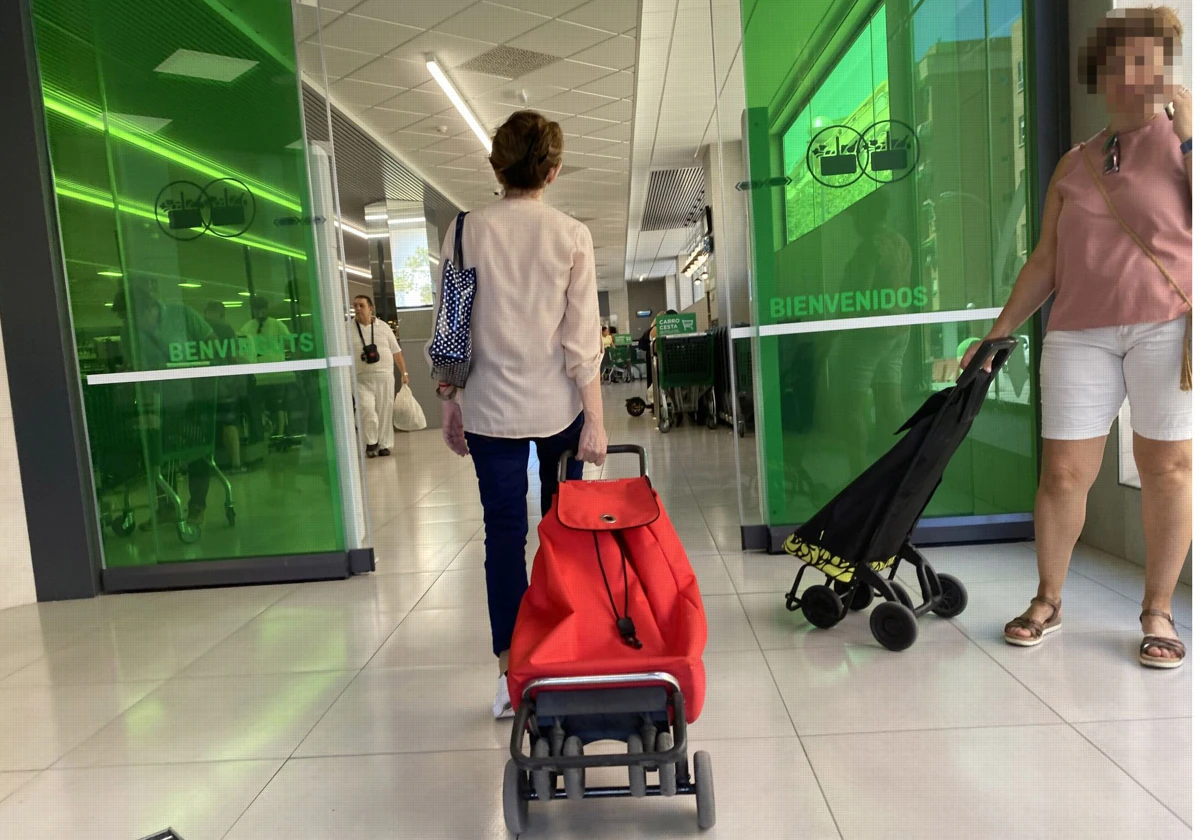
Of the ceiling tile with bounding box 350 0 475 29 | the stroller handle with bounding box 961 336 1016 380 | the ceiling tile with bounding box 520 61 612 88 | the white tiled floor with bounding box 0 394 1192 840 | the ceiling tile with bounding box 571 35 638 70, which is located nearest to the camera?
the white tiled floor with bounding box 0 394 1192 840

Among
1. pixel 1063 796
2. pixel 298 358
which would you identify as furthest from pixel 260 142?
pixel 1063 796

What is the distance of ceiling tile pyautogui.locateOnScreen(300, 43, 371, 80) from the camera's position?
6.17m

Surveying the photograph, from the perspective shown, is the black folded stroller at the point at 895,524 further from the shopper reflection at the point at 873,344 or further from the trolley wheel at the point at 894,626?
the shopper reflection at the point at 873,344

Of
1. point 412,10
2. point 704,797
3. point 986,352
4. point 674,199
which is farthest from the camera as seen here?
point 674,199

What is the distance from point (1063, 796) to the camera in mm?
1602

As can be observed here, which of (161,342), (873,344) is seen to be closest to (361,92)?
(161,342)

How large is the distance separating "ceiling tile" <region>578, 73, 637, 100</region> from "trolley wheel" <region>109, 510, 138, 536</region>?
18.0ft

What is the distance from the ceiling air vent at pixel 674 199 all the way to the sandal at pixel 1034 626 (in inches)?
403

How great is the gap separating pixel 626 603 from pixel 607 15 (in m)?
5.51

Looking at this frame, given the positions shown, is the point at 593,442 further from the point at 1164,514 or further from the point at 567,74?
the point at 567,74

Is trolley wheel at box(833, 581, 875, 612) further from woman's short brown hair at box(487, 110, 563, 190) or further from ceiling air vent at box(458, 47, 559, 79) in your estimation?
ceiling air vent at box(458, 47, 559, 79)

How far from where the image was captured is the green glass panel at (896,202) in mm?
3328

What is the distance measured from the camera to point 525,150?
1939mm

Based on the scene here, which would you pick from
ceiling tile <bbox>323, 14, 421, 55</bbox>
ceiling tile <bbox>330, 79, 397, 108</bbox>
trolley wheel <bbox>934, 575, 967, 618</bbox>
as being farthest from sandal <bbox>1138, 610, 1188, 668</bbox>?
ceiling tile <bbox>330, 79, 397, 108</bbox>
